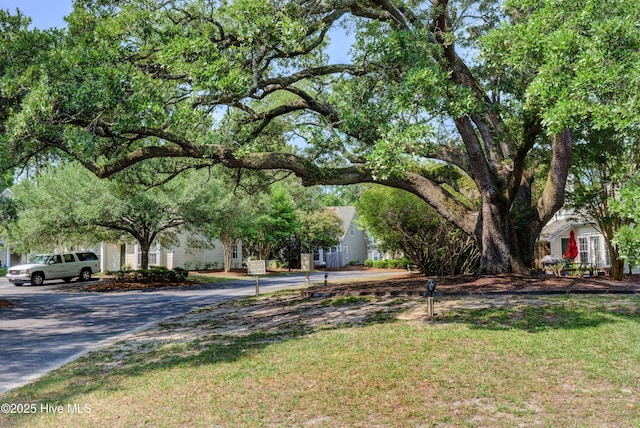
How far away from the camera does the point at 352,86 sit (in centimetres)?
1157

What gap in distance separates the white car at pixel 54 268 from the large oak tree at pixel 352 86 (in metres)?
14.1

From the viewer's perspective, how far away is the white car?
2467cm

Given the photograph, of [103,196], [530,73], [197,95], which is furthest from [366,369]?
[103,196]

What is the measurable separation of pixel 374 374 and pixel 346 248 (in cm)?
4420

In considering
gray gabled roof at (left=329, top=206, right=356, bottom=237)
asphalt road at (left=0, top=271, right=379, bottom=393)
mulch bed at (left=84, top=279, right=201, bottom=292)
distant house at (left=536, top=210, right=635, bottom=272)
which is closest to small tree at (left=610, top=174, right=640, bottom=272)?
asphalt road at (left=0, top=271, right=379, bottom=393)

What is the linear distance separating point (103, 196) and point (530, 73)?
60.1ft

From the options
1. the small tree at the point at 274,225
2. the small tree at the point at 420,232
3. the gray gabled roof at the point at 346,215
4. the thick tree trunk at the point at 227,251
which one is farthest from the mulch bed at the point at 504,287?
the gray gabled roof at the point at 346,215

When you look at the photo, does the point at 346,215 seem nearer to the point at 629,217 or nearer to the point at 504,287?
the point at 504,287

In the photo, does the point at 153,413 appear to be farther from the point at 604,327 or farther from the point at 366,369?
the point at 604,327

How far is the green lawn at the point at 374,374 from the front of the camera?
5086mm

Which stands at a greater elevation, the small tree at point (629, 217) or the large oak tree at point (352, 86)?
the large oak tree at point (352, 86)

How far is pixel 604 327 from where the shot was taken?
27.5 feet

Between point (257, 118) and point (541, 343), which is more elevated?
point (257, 118)

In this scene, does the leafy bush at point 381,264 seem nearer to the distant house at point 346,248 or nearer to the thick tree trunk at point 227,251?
the distant house at point 346,248
